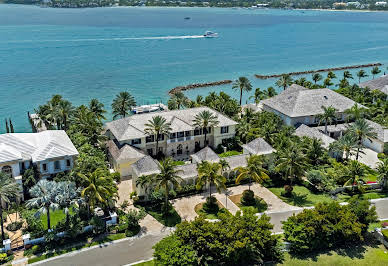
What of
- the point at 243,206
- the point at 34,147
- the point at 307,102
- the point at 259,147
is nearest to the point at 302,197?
the point at 243,206

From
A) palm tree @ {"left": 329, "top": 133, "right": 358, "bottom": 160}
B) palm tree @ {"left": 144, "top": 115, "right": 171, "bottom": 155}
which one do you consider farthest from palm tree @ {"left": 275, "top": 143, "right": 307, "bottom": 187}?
palm tree @ {"left": 144, "top": 115, "right": 171, "bottom": 155}

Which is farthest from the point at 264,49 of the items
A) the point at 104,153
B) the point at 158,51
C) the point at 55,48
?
the point at 104,153

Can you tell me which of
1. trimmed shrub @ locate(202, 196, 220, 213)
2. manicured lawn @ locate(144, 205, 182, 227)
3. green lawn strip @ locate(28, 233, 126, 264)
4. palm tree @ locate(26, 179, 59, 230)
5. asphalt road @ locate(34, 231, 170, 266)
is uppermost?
palm tree @ locate(26, 179, 59, 230)

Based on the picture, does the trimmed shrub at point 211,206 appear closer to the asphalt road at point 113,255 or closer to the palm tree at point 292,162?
the asphalt road at point 113,255

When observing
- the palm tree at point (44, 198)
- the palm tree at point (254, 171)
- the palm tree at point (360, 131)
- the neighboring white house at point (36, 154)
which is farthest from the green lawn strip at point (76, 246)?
the palm tree at point (360, 131)

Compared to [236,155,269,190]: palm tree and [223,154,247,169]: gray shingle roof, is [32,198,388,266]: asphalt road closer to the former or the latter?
[236,155,269,190]: palm tree

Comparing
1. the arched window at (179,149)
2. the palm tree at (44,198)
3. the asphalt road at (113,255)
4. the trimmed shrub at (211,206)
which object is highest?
the palm tree at (44,198)
